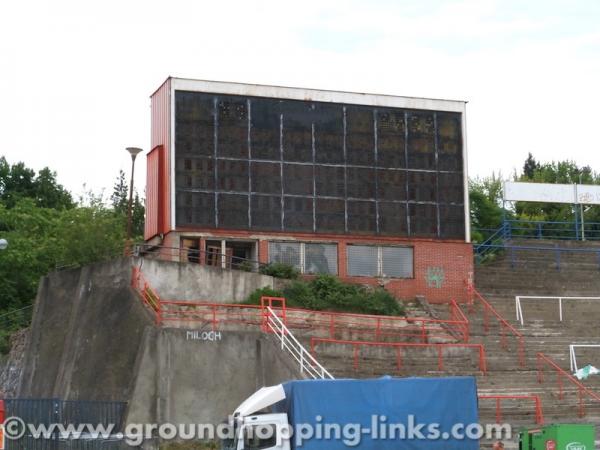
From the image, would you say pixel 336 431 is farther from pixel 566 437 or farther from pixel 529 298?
pixel 529 298

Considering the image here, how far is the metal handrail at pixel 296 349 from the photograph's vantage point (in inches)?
1324

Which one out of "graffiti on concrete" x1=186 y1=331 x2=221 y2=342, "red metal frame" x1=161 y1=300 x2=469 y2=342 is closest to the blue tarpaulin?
"graffiti on concrete" x1=186 y1=331 x2=221 y2=342

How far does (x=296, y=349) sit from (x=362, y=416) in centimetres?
912

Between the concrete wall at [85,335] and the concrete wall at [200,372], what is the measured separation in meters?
0.79

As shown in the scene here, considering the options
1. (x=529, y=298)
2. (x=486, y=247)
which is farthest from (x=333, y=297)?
(x=486, y=247)

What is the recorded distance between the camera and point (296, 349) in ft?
115

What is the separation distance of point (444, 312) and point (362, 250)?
3678mm

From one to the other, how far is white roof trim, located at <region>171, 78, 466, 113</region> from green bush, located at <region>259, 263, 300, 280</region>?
618cm

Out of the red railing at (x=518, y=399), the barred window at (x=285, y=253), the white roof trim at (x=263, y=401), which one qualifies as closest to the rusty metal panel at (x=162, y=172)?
the barred window at (x=285, y=253)

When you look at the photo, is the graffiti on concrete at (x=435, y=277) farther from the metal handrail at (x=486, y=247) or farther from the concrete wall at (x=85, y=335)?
the concrete wall at (x=85, y=335)

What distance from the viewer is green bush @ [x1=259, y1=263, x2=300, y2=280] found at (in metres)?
42.7

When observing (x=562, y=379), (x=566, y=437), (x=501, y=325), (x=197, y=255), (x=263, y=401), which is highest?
(x=197, y=255)

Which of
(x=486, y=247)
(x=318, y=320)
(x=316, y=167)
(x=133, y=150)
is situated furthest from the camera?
(x=486, y=247)

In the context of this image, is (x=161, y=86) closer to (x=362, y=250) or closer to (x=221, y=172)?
(x=221, y=172)
